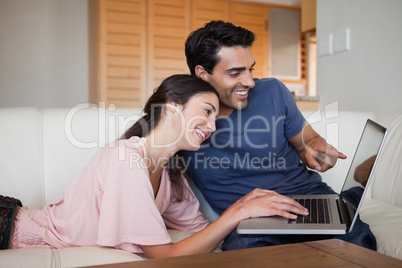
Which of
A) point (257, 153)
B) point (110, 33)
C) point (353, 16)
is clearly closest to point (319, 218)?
point (257, 153)

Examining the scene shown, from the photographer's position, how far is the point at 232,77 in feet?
4.92

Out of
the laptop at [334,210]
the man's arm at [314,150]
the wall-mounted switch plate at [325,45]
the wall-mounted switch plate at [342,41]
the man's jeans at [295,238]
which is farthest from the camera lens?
the wall-mounted switch plate at [325,45]

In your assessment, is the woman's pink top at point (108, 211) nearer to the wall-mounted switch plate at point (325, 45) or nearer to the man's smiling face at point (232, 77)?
the man's smiling face at point (232, 77)

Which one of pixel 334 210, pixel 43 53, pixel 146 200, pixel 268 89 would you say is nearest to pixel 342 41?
pixel 268 89

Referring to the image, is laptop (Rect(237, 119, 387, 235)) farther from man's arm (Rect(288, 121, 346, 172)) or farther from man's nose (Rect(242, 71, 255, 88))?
man's nose (Rect(242, 71, 255, 88))

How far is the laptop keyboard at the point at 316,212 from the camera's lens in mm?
1011

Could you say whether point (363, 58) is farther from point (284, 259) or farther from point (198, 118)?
point (284, 259)

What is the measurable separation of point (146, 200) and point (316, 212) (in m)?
0.46

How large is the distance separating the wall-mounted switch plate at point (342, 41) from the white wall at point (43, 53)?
3.32 metres

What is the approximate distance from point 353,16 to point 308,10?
79cm

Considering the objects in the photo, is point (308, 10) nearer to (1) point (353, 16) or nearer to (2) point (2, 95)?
(1) point (353, 16)

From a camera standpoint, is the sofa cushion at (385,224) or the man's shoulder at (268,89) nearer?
the sofa cushion at (385,224)

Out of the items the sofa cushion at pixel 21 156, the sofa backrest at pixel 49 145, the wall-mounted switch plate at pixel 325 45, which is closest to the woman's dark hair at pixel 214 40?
the sofa backrest at pixel 49 145

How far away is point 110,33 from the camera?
4203mm
